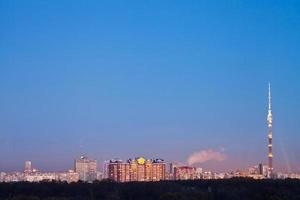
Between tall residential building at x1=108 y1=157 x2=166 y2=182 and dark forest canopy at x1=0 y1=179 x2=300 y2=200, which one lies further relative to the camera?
tall residential building at x1=108 y1=157 x2=166 y2=182

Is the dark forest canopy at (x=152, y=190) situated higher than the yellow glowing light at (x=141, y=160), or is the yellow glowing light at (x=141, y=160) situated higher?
the yellow glowing light at (x=141, y=160)

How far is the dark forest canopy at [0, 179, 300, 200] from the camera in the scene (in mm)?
50062

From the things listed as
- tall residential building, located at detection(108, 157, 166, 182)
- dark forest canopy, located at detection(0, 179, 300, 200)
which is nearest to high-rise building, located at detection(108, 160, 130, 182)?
tall residential building, located at detection(108, 157, 166, 182)

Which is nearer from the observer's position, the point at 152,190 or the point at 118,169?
the point at 152,190

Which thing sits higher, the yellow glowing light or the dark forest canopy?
the yellow glowing light

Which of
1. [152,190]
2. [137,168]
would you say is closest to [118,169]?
[137,168]

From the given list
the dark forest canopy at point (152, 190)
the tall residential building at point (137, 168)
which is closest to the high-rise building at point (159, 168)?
the tall residential building at point (137, 168)

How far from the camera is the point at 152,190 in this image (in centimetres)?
5450

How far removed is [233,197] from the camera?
5134 centimetres

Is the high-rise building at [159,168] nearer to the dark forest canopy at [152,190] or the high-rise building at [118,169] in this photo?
the high-rise building at [118,169]

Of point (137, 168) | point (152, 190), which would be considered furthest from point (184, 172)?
point (152, 190)

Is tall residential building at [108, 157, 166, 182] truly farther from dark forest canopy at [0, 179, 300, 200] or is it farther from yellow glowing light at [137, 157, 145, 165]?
dark forest canopy at [0, 179, 300, 200]

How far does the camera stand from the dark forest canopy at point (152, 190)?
50.1 meters

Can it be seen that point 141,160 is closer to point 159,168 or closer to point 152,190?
point 159,168
